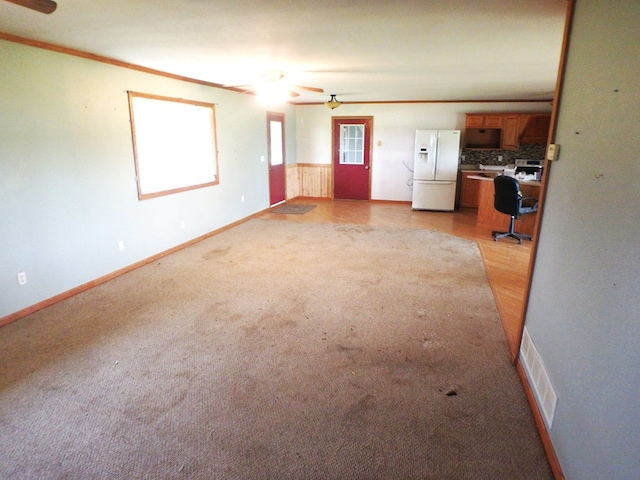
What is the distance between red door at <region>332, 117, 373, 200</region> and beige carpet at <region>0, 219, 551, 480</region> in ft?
16.7

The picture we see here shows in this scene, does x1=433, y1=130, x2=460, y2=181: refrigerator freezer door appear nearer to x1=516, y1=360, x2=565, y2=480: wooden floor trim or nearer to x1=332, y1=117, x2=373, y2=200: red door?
x1=332, y1=117, x2=373, y2=200: red door

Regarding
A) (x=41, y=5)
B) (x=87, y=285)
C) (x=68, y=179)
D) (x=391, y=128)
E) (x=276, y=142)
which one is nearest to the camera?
(x=41, y=5)

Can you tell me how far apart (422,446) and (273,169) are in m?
6.92

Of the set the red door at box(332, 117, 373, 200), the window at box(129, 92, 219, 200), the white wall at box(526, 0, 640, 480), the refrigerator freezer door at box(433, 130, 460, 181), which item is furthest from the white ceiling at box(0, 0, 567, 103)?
the red door at box(332, 117, 373, 200)

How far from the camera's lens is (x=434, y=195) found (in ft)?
26.3

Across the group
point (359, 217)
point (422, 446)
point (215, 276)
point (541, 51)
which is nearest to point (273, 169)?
point (359, 217)

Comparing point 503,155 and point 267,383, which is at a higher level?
point 503,155

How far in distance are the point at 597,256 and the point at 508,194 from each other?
4317 millimetres

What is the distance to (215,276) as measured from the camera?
14.3ft

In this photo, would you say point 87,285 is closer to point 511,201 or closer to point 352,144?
point 511,201

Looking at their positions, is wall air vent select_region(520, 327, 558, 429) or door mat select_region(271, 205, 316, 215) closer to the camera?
wall air vent select_region(520, 327, 558, 429)

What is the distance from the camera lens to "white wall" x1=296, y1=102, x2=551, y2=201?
8.20 metres

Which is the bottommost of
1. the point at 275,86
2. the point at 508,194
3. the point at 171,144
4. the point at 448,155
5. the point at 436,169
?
the point at 508,194

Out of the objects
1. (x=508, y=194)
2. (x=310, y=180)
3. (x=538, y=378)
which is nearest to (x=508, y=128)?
(x=508, y=194)
